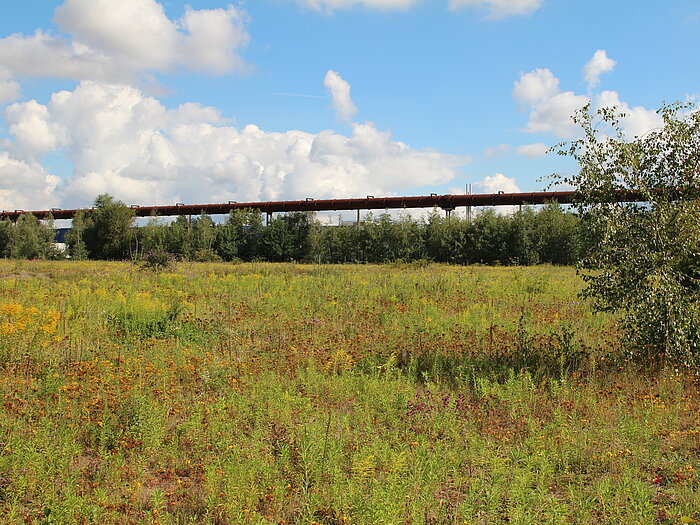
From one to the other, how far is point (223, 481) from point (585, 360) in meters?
5.80

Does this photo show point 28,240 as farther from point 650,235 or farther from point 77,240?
point 650,235

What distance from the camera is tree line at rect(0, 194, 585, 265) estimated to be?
42.0 meters

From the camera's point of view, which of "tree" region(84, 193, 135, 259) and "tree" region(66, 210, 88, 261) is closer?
"tree" region(66, 210, 88, 261)

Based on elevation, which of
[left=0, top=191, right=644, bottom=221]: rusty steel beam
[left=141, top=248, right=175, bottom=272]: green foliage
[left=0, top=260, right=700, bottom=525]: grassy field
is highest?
[left=0, top=191, right=644, bottom=221]: rusty steel beam

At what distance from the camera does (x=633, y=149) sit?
723cm

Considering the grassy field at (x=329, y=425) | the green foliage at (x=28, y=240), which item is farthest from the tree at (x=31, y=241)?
the grassy field at (x=329, y=425)

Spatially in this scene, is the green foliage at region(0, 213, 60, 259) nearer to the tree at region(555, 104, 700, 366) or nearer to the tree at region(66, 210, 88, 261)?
the tree at region(66, 210, 88, 261)

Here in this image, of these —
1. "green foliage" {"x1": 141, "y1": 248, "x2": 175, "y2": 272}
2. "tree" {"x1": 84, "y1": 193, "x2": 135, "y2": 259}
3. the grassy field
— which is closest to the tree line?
"tree" {"x1": 84, "y1": 193, "x2": 135, "y2": 259}

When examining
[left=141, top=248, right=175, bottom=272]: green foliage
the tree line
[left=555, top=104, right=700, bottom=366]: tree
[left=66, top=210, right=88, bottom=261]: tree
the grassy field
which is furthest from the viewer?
[left=66, top=210, right=88, bottom=261]: tree

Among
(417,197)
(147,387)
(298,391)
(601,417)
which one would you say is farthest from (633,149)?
(417,197)

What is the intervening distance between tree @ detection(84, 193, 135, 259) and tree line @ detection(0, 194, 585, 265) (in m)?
0.10

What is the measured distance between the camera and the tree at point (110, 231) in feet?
180

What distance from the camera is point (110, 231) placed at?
5512cm

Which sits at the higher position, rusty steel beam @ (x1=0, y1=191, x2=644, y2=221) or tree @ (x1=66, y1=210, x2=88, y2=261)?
rusty steel beam @ (x1=0, y1=191, x2=644, y2=221)
